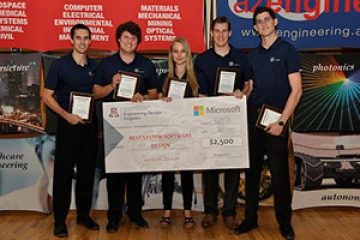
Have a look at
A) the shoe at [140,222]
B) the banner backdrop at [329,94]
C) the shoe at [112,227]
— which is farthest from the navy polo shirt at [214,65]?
the shoe at [112,227]

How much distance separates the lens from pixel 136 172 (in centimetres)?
375

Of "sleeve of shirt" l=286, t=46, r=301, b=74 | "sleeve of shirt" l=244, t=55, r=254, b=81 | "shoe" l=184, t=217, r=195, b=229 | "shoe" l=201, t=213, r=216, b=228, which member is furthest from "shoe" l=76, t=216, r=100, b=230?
"sleeve of shirt" l=286, t=46, r=301, b=74

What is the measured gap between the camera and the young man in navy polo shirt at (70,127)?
353cm

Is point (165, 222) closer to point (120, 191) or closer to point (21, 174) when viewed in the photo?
point (120, 191)

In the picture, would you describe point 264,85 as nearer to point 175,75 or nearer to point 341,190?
point 175,75

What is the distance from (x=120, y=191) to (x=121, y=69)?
0.97m

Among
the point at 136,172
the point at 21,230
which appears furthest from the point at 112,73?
the point at 21,230

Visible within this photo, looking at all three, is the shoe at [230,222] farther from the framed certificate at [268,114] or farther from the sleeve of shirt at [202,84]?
the sleeve of shirt at [202,84]

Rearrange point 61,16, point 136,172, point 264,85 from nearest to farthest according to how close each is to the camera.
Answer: point 264,85 < point 136,172 < point 61,16

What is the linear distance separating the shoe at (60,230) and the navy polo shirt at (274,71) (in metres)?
1.78

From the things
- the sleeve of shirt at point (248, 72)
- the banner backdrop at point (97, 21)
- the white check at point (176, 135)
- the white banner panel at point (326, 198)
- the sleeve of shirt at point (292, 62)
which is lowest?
the white banner panel at point (326, 198)

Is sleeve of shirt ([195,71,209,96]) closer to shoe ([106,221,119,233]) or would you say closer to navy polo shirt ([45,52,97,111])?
navy polo shirt ([45,52,97,111])

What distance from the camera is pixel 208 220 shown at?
3850 mm

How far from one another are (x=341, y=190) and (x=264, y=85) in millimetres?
1489
